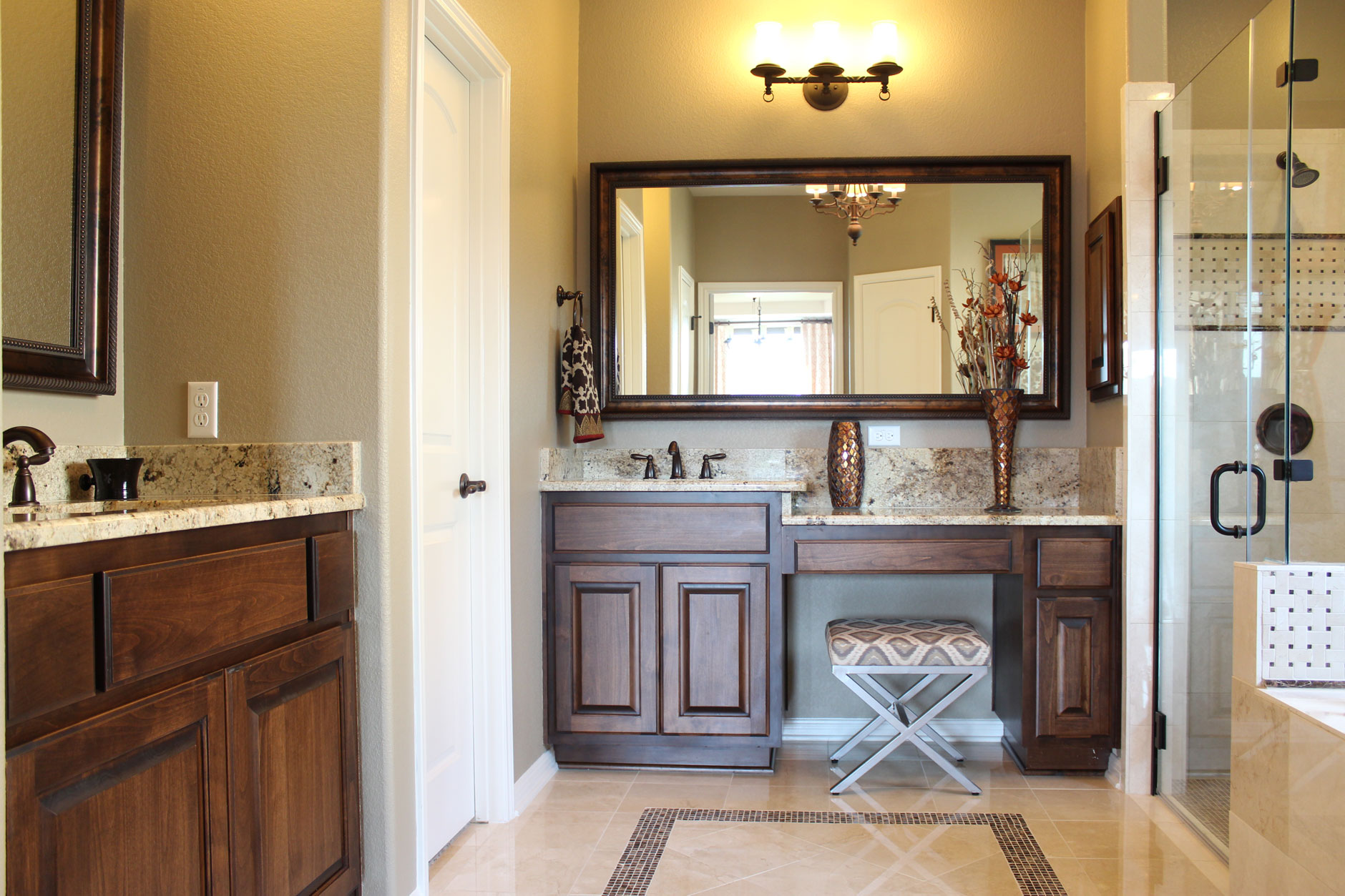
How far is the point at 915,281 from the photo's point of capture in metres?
3.22

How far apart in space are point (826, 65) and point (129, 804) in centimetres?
292

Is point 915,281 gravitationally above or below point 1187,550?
above

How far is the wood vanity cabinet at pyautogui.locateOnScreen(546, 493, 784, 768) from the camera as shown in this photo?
9.30ft

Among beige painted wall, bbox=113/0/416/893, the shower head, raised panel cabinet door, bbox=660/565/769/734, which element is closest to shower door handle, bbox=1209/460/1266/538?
the shower head

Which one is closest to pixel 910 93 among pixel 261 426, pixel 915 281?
pixel 915 281

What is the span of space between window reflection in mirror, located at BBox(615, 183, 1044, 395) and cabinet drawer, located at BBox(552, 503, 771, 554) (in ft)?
1.98

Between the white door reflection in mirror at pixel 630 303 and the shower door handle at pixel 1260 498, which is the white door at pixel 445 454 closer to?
the white door reflection in mirror at pixel 630 303

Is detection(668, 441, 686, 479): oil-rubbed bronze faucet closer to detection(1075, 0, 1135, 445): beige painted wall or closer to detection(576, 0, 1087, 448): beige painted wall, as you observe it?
detection(576, 0, 1087, 448): beige painted wall

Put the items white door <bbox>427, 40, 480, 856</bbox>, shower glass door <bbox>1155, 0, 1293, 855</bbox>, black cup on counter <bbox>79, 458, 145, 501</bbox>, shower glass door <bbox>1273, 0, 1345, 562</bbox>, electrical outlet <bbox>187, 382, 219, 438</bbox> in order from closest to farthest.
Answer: black cup on counter <bbox>79, 458, 145, 501</bbox>, electrical outlet <bbox>187, 382, 219, 438</bbox>, shower glass door <bbox>1273, 0, 1345, 562</bbox>, shower glass door <bbox>1155, 0, 1293, 855</bbox>, white door <bbox>427, 40, 480, 856</bbox>

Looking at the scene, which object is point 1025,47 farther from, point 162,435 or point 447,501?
point 162,435

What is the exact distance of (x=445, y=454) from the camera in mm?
2375

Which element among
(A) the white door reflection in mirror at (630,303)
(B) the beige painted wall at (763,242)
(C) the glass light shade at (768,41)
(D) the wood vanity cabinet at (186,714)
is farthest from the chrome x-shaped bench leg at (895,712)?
(C) the glass light shade at (768,41)

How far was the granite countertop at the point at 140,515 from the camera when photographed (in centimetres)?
111

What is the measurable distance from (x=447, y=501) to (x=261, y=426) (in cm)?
63
